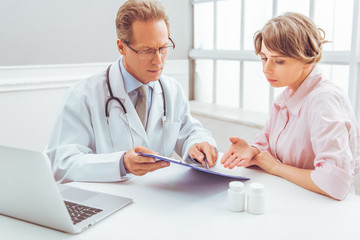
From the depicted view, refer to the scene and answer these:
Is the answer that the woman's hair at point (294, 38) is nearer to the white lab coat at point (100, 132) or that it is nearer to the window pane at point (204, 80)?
the white lab coat at point (100, 132)

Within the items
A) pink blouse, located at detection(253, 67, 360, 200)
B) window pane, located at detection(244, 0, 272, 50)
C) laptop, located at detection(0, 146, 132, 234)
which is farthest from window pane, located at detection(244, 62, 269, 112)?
laptop, located at detection(0, 146, 132, 234)

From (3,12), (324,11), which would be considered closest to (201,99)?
(324,11)

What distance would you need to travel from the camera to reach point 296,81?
1.35 m

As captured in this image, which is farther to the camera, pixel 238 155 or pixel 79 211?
pixel 238 155

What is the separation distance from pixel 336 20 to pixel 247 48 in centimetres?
75

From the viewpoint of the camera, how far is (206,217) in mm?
943

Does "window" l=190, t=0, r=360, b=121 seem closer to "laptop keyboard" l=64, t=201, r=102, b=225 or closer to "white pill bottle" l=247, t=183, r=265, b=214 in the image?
"white pill bottle" l=247, t=183, r=265, b=214

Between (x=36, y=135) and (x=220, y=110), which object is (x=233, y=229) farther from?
(x=220, y=110)

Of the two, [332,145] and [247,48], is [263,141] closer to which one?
[332,145]

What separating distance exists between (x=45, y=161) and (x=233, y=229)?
0.46 metres

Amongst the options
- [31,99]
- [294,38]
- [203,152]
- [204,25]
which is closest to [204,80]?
[204,25]

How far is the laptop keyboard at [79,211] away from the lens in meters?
0.91

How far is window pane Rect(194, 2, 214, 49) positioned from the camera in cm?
317

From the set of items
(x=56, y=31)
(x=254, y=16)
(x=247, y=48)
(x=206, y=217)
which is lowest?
(x=206, y=217)
